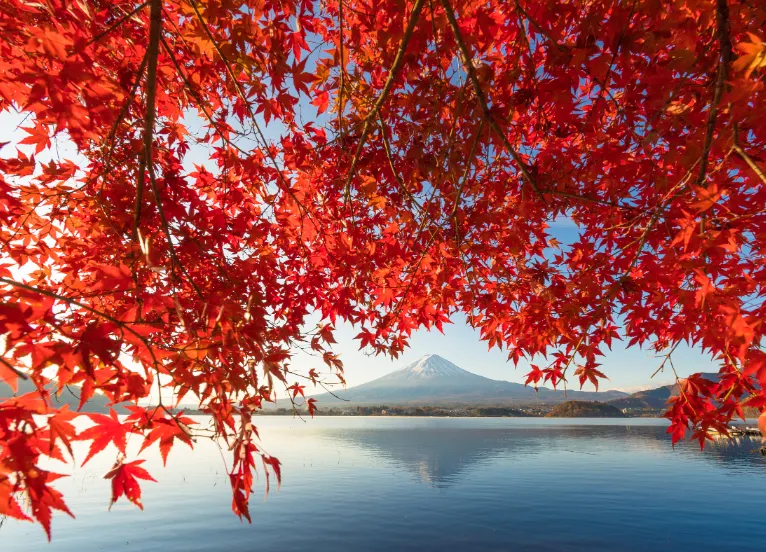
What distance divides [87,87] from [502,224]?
4.67 m

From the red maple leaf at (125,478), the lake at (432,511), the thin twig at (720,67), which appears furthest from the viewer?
the lake at (432,511)

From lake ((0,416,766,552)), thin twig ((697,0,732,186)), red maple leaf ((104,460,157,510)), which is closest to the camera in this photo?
red maple leaf ((104,460,157,510))

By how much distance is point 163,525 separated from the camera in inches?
757

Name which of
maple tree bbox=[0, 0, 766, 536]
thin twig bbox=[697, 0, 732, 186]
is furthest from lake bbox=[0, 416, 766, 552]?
thin twig bbox=[697, 0, 732, 186]

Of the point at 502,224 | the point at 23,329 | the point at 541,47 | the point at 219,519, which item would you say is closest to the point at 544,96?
the point at 541,47

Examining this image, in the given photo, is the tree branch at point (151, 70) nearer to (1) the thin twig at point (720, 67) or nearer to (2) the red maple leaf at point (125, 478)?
(2) the red maple leaf at point (125, 478)

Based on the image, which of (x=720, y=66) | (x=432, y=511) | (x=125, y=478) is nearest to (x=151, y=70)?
(x=125, y=478)

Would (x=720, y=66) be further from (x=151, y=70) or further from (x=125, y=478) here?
(x=125, y=478)

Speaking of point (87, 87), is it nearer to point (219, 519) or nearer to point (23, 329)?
point (23, 329)

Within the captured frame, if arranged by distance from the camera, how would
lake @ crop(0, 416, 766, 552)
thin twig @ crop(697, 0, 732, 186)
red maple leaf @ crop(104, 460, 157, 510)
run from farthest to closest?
lake @ crop(0, 416, 766, 552), thin twig @ crop(697, 0, 732, 186), red maple leaf @ crop(104, 460, 157, 510)

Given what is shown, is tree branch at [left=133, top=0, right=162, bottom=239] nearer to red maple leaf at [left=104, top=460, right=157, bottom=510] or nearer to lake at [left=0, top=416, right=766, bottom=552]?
red maple leaf at [left=104, top=460, right=157, bottom=510]

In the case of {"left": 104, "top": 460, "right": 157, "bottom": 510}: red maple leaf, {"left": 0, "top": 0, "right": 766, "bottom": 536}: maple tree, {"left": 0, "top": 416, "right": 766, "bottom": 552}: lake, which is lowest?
{"left": 0, "top": 416, "right": 766, "bottom": 552}: lake

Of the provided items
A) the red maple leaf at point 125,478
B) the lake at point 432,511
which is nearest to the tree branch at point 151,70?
the red maple leaf at point 125,478

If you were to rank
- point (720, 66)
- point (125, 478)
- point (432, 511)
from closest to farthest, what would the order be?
→ point (125, 478), point (720, 66), point (432, 511)
